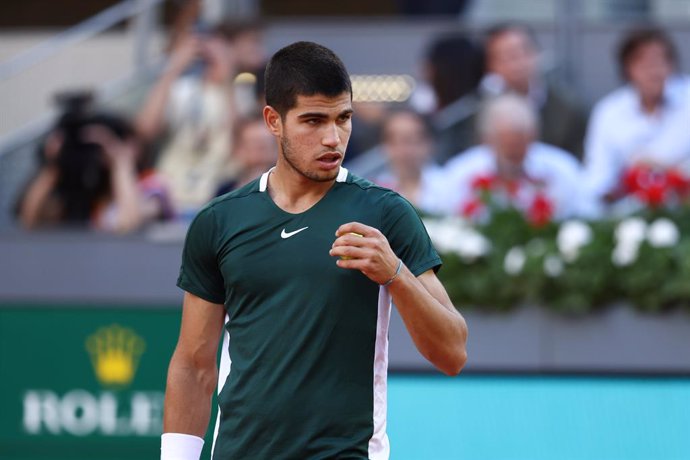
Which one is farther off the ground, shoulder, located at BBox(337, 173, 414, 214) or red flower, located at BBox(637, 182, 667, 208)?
red flower, located at BBox(637, 182, 667, 208)

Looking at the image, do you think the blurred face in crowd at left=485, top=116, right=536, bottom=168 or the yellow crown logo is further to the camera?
the blurred face in crowd at left=485, top=116, right=536, bottom=168

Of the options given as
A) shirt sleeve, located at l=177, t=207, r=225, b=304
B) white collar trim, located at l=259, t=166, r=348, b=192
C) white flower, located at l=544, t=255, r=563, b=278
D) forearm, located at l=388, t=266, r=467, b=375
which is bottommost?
forearm, located at l=388, t=266, r=467, b=375

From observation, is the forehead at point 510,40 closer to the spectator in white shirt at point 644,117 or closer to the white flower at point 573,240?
the spectator in white shirt at point 644,117

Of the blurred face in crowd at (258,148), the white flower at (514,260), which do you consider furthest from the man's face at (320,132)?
the blurred face in crowd at (258,148)

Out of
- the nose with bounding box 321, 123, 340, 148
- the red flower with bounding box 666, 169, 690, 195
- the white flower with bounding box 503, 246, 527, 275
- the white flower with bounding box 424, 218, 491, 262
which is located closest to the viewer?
the nose with bounding box 321, 123, 340, 148

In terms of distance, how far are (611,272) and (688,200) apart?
65cm

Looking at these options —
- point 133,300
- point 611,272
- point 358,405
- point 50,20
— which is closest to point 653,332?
point 611,272

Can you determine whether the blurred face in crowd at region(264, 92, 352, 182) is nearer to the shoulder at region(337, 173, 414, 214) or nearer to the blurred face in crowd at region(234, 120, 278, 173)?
the shoulder at region(337, 173, 414, 214)

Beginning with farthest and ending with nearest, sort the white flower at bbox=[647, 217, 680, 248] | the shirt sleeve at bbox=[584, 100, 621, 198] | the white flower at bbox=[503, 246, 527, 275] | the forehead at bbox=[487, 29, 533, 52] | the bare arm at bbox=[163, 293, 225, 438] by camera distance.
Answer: the forehead at bbox=[487, 29, 533, 52] → the shirt sleeve at bbox=[584, 100, 621, 198] → the white flower at bbox=[503, 246, 527, 275] → the white flower at bbox=[647, 217, 680, 248] → the bare arm at bbox=[163, 293, 225, 438]

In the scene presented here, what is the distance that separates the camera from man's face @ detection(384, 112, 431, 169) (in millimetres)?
7770

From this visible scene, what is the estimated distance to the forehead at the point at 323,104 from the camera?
3229mm

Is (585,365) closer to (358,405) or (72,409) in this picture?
(72,409)

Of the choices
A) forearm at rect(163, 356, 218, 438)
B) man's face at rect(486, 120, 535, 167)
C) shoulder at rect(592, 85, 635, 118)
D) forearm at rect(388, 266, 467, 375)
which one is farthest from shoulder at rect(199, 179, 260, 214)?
shoulder at rect(592, 85, 635, 118)

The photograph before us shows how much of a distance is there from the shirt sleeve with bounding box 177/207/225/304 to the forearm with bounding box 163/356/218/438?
8.7 inches
